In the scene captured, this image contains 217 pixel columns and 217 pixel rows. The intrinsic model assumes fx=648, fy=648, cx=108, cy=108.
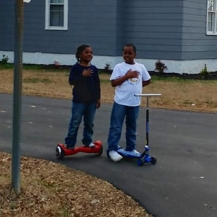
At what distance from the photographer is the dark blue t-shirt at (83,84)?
8.35 meters

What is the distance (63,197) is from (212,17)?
17.8 m

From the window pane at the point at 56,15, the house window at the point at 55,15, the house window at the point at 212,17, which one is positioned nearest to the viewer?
the house window at the point at 212,17

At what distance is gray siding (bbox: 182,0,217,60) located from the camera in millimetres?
21406

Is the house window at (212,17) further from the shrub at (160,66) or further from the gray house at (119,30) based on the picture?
the shrub at (160,66)

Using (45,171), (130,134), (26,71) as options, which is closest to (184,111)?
(130,134)

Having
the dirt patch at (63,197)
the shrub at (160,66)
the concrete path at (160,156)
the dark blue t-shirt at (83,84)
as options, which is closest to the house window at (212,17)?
the shrub at (160,66)

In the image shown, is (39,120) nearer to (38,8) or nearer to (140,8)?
(140,8)

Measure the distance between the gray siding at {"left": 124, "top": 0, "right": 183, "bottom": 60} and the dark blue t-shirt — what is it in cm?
1321

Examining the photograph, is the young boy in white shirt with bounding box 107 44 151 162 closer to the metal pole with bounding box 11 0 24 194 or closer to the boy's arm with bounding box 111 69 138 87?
the boy's arm with bounding box 111 69 138 87

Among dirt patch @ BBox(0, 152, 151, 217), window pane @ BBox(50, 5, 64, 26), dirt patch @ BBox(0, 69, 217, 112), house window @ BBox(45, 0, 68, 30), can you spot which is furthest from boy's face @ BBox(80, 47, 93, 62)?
window pane @ BBox(50, 5, 64, 26)

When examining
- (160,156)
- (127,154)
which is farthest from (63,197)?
(160,156)

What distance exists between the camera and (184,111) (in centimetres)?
1385

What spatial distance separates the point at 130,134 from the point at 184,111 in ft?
17.9

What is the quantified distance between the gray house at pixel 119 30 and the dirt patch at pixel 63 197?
1440cm
